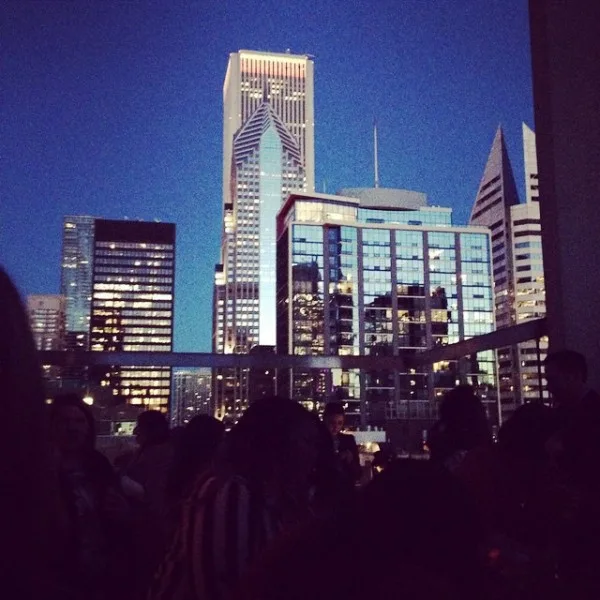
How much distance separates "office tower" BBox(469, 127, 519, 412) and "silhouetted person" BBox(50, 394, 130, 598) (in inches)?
4257

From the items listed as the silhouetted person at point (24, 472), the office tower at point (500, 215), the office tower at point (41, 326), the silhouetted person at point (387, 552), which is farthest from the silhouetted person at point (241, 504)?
the office tower at point (500, 215)

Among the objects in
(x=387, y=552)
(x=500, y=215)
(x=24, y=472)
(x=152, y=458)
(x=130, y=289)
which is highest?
(x=500, y=215)

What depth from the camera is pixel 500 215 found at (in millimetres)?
129750

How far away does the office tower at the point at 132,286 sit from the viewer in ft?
555

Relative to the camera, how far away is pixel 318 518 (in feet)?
3.28

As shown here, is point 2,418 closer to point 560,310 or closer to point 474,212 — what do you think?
point 560,310

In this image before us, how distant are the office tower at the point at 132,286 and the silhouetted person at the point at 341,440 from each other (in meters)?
160

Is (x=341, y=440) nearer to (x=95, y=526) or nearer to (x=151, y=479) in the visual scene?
(x=151, y=479)

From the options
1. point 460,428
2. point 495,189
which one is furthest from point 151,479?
point 495,189

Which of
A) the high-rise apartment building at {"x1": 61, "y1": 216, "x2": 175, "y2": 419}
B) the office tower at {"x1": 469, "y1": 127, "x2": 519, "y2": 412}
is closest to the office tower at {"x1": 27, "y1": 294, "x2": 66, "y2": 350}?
the office tower at {"x1": 469, "y1": 127, "x2": 519, "y2": 412}

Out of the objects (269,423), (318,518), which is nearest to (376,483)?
(318,518)

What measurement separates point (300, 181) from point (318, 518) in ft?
520

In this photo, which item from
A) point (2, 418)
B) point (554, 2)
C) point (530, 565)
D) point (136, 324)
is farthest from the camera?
point (136, 324)

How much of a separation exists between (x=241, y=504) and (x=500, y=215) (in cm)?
13555
